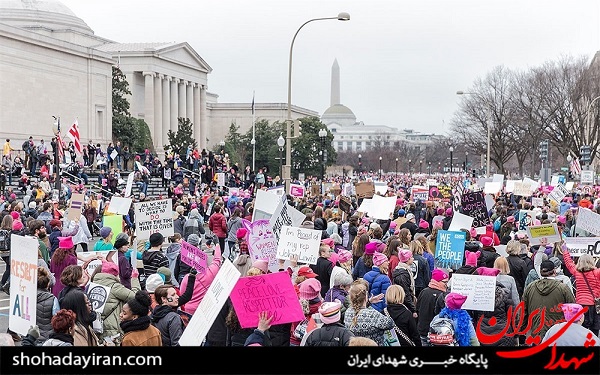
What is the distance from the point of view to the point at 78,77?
68750 millimetres

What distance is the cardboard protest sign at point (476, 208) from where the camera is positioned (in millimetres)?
20047

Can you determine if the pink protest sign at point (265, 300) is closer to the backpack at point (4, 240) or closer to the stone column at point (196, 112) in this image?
the backpack at point (4, 240)

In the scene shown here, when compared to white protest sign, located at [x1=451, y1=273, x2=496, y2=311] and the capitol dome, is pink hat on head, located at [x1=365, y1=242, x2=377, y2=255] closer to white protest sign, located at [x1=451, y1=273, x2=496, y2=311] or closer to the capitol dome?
white protest sign, located at [x1=451, y1=273, x2=496, y2=311]

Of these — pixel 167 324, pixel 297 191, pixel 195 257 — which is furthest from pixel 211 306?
pixel 297 191

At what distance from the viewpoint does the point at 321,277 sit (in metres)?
11.5

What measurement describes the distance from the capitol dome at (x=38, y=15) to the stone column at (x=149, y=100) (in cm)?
1056

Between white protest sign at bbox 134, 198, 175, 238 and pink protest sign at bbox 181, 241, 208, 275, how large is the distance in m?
4.94

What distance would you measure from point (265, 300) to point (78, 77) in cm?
6420

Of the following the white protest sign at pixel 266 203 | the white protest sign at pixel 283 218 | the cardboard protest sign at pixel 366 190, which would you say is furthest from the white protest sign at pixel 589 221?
the cardboard protest sign at pixel 366 190

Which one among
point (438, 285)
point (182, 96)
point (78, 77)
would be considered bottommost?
point (438, 285)

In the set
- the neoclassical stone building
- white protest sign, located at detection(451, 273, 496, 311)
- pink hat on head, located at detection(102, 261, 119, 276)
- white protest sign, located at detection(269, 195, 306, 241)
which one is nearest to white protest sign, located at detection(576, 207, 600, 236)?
white protest sign, located at detection(269, 195, 306, 241)

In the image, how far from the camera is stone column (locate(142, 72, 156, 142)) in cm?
9538

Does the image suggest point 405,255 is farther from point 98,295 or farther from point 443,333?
point 98,295

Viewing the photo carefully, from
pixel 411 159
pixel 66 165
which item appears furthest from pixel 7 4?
pixel 411 159
